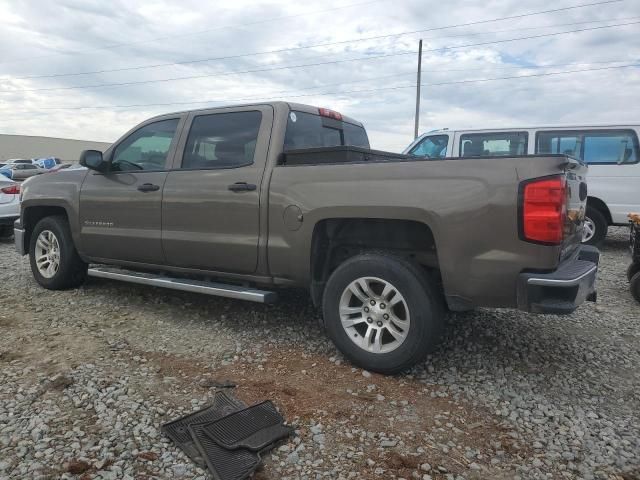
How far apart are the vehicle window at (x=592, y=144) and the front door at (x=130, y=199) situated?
6.67 metres

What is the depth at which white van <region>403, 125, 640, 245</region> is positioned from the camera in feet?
28.1

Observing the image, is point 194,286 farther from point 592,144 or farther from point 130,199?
point 592,144

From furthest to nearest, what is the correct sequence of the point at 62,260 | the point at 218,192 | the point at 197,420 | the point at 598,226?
1. the point at 598,226
2. the point at 62,260
3. the point at 218,192
4. the point at 197,420

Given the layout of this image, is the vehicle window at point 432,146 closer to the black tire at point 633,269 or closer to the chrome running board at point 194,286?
the black tire at point 633,269

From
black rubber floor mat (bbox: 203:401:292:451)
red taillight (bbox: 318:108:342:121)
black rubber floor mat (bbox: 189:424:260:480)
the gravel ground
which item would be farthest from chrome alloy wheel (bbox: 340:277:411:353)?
red taillight (bbox: 318:108:342:121)

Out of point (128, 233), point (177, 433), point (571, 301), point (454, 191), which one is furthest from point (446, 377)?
point (128, 233)

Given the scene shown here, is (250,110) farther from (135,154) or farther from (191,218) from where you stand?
(135,154)

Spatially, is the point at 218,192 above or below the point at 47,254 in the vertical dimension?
above

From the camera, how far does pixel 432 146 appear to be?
947 centimetres

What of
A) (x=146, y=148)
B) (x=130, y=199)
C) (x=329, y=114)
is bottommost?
(x=130, y=199)

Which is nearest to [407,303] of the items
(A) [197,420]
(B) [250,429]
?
(B) [250,429]

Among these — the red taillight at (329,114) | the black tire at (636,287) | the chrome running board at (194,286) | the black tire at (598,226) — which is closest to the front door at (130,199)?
the chrome running board at (194,286)

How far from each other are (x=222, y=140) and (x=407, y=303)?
2.18m

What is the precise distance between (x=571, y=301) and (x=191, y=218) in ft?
9.65
